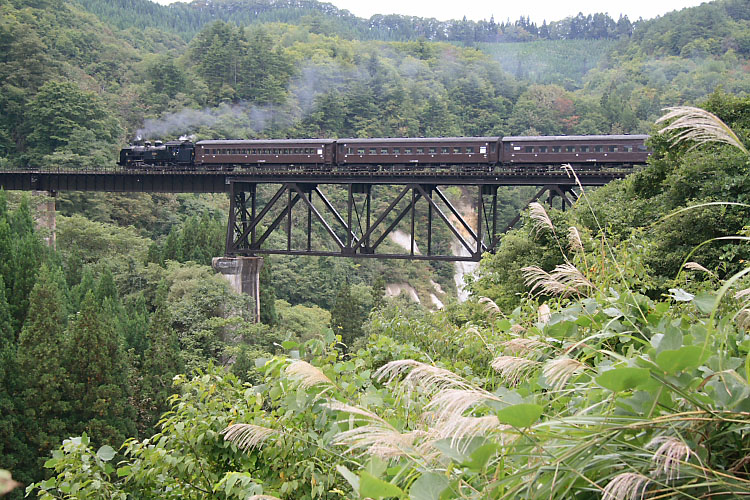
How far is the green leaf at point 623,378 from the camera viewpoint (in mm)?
1804

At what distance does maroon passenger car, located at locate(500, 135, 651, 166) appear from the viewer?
22250 mm

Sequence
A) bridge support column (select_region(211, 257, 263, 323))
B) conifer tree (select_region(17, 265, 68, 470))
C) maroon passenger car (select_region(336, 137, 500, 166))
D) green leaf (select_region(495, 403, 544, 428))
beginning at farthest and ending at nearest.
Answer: bridge support column (select_region(211, 257, 263, 323)) → maroon passenger car (select_region(336, 137, 500, 166)) → conifer tree (select_region(17, 265, 68, 470)) → green leaf (select_region(495, 403, 544, 428))

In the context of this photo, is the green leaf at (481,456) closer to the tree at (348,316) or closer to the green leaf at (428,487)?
the green leaf at (428,487)

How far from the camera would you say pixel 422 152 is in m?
24.3

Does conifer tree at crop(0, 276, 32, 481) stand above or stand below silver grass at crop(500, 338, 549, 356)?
below

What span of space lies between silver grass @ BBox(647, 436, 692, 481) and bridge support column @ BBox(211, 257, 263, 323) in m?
26.4

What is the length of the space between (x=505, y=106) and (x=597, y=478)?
67.4 metres

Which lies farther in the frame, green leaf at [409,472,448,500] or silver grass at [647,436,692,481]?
green leaf at [409,472,448,500]

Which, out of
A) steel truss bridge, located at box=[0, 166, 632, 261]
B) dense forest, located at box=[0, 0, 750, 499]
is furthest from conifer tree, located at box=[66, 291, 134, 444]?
steel truss bridge, located at box=[0, 166, 632, 261]

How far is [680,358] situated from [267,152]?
1017 inches

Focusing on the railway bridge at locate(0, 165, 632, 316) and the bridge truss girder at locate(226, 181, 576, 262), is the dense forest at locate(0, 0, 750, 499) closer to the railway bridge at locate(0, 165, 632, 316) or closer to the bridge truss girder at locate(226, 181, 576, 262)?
the railway bridge at locate(0, 165, 632, 316)

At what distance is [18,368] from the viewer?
719 inches

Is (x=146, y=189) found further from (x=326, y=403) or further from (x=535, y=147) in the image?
(x=326, y=403)

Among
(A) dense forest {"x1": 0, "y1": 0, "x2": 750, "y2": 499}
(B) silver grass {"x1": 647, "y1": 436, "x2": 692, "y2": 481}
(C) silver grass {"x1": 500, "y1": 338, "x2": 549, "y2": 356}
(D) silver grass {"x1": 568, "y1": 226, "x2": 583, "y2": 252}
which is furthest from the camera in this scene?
(D) silver grass {"x1": 568, "y1": 226, "x2": 583, "y2": 252}
